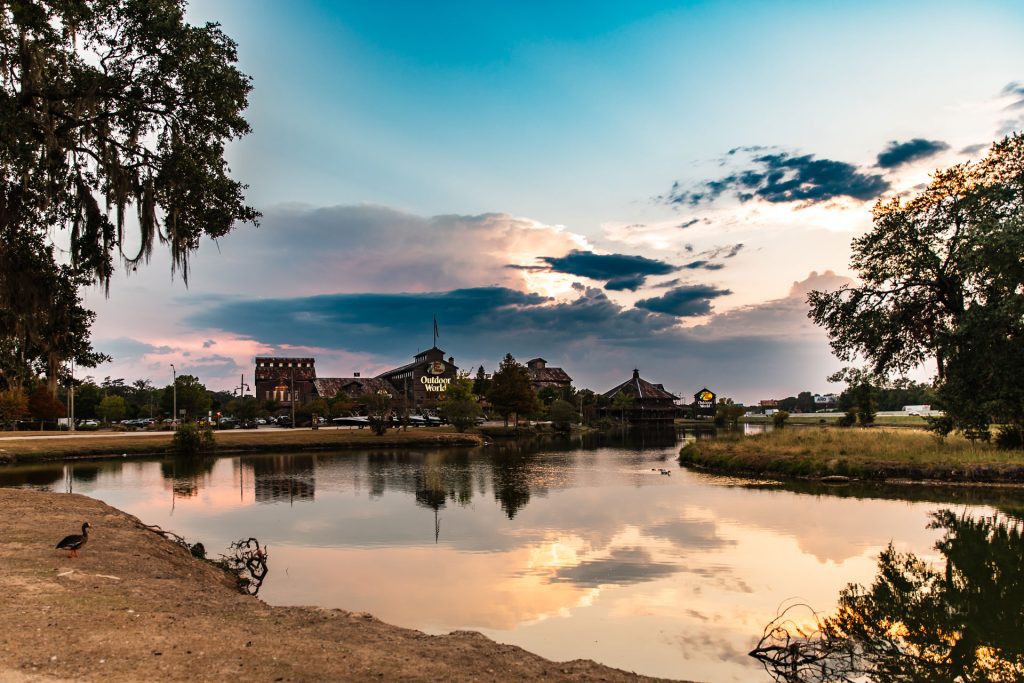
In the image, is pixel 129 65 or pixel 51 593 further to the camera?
pixel 129 65

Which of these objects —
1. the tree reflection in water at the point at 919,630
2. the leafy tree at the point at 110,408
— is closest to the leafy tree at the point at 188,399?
the leafy tree at the point at 110,408

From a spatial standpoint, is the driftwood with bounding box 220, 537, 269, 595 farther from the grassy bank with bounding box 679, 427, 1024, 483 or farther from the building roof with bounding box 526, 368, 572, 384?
the building roof with bounding box 526, 368, 572, 384

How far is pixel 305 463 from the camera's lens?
50.4m

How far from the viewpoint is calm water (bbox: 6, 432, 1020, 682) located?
12773mm

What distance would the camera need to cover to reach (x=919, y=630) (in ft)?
40.8

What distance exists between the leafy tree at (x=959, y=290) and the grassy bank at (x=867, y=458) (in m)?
13.8

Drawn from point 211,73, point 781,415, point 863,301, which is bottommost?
point 781,415

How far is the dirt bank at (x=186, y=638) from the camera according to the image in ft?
25.1

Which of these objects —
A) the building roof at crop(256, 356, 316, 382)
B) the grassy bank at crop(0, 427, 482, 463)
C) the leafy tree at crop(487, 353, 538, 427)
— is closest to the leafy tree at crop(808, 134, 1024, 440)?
the grassy bank at crop(0, 427, 482, 463)

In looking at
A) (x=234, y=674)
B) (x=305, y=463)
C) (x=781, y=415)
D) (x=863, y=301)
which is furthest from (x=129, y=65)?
(x=781, y=415)

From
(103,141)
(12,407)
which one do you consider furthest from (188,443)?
(103,141)

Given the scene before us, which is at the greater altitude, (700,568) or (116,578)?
(116,578)

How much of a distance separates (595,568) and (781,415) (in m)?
98.8

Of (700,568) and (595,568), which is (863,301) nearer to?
(700,568)
